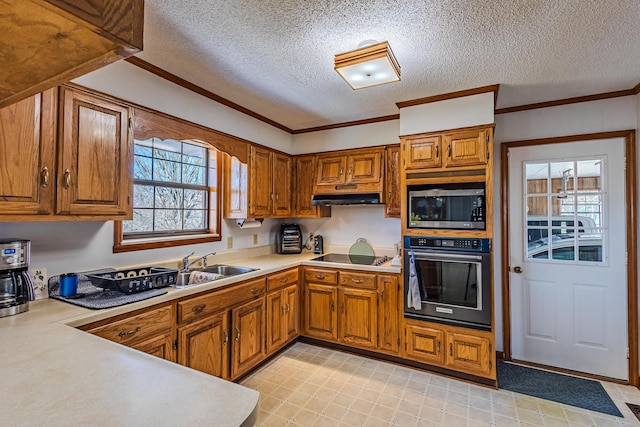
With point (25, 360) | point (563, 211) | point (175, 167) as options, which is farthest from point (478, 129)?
point (25, 360)

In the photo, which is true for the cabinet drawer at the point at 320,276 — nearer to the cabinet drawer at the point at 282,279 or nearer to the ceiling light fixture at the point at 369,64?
the cabinet drawer at the point at 282,279

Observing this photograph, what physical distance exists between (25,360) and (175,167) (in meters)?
2.05

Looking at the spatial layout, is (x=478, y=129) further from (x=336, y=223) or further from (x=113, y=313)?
(x=113, y=313)

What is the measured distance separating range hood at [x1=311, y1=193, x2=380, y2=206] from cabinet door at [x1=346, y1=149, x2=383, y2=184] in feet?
0.56

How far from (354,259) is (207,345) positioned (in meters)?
1.74

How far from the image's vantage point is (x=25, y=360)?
104 cm

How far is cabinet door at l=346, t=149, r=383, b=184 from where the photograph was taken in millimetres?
3330

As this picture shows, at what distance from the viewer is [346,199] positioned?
11.0 ft

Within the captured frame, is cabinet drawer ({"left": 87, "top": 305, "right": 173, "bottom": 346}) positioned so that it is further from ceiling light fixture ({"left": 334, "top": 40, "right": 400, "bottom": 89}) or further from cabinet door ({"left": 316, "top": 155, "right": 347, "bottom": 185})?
cabinet door ({"left": 316, "top": 155, "right": 347, "bottom": 185})

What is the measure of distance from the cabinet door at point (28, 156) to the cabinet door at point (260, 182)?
5.45 feet

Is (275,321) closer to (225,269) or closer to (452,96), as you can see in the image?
(225,269)

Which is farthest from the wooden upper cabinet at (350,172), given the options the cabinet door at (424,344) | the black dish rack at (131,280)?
the black dish rack at (131,280)

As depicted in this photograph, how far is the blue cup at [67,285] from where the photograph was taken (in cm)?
183

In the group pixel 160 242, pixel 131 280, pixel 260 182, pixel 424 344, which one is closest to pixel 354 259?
pixel 424 344
